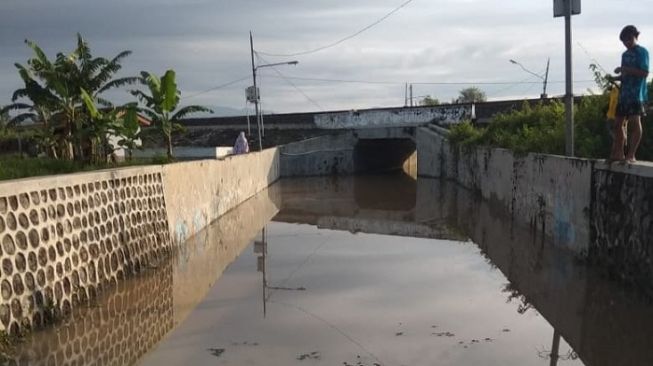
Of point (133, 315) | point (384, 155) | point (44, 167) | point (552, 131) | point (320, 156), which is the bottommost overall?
point (384, 155)

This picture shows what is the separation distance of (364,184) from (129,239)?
19.2m

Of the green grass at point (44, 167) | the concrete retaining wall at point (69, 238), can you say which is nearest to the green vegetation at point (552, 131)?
the concrete retaining wall at point (69, 238)

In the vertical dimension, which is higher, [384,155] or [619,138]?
[619,138]

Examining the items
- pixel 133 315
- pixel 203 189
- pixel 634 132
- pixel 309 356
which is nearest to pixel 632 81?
pixel 634 132

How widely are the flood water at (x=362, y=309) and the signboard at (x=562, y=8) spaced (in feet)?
13.3

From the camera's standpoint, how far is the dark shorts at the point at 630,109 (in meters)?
7.56

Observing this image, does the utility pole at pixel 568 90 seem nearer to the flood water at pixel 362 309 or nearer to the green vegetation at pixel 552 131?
the green vegetation at pixel 552 131

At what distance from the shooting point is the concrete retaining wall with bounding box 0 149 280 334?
6.64m

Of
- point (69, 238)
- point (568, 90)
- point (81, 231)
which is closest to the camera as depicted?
point (69, 238)

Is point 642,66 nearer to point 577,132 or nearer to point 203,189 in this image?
point 577,132

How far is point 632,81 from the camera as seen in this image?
7.53 meters

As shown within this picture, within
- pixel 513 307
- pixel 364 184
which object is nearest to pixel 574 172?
pixel 513 307

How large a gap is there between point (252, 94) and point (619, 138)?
927 inches

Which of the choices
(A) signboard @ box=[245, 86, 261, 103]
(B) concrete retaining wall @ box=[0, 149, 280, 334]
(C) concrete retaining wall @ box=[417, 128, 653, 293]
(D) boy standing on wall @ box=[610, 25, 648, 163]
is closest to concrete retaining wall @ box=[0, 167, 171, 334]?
(B) concrete retaining wall @ box=[0, 149, 280, 334]
